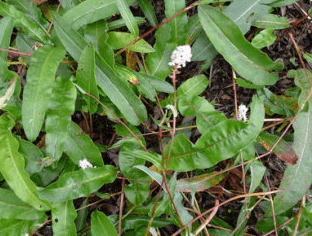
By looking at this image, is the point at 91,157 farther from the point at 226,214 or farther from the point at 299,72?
the point at 299,72

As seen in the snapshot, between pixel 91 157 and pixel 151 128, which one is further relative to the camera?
pixel 151 128

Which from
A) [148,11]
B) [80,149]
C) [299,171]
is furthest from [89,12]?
[299,171]

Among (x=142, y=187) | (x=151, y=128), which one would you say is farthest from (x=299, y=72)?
(x=142, y=187)

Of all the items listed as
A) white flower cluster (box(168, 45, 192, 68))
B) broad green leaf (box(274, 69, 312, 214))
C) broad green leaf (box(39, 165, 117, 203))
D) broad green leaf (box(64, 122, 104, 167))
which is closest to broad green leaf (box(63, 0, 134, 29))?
white flower cluster (box(168, 45, 192, 68))

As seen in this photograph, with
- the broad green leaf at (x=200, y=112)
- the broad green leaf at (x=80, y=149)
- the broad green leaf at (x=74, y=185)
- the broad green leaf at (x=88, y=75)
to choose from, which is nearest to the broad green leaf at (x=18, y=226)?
the broad green leaf at (x=74, y=185)

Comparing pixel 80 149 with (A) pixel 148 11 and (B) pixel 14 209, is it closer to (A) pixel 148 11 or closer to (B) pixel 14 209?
(B) pixel 14 209
